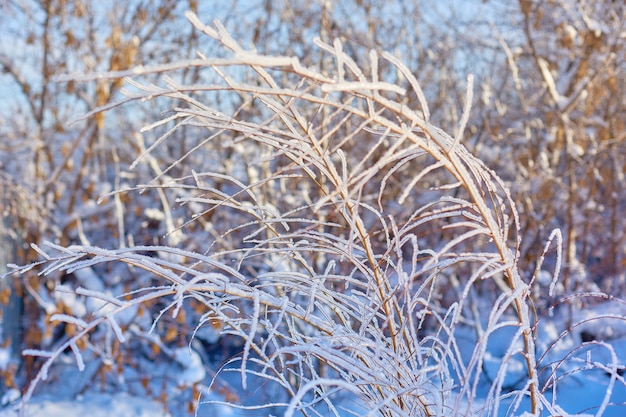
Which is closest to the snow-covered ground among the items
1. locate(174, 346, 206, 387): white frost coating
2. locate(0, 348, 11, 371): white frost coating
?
locate(174, 346, 206, 387): white frost coating

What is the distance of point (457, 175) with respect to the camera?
3.76ft

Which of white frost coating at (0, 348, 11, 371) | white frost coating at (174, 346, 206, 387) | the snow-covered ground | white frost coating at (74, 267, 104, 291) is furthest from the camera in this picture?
white frost coating at (74, 267, 104, 291)

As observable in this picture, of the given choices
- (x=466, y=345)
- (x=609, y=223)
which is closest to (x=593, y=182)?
(x=609, y=223)

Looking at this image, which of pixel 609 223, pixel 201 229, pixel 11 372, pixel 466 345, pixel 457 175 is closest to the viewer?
pixel 457 175

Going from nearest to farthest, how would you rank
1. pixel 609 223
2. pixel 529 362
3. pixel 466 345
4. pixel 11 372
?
pixel 529 362 < pixel 11 372 < pixel 466 345 < pixel 609 223

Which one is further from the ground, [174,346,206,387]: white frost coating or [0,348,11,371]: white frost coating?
[174,346,206,387]: white frost coating

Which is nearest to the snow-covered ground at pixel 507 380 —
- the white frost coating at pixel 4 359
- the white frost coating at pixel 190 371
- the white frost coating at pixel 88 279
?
the white frost coating at pixel 190 371

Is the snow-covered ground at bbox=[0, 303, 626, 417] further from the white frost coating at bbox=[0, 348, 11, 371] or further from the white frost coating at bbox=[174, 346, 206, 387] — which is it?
the white frost coating at bbox=[0, 348, 11, 371]

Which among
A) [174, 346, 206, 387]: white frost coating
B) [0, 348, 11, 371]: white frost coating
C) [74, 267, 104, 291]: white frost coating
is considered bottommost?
[0, 348, 11, 371]: white frost coating

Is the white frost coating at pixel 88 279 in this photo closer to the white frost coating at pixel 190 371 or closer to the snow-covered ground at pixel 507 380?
the snow-covered ground at pixel 507 380

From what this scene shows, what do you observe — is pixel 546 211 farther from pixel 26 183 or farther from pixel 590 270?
pixel 26 183

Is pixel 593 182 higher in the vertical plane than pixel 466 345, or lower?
higher

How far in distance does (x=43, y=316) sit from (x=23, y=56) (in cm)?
240

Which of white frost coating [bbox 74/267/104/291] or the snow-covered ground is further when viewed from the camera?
white frost coating [bbox 74/267/104/291]
